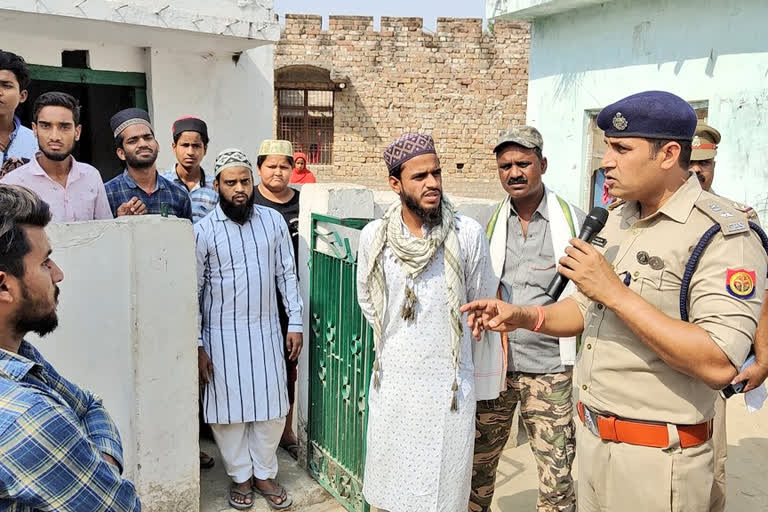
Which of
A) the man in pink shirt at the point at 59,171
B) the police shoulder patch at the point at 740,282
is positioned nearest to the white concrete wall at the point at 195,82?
the man in pink shirt at the point at 59,171

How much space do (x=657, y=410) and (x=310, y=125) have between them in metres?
Answer: 16.6

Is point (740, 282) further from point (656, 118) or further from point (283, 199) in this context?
point (283, 199)

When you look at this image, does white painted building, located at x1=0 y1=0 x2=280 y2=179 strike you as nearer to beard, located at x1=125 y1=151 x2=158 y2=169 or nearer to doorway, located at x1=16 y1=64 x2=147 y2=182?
doorway, located at x1=16 y1=64 x2=147 y2=182

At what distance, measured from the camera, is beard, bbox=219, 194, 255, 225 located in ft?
10.4

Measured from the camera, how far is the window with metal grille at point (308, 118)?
17625 mm

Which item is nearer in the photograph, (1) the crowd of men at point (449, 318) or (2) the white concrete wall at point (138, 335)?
(1) the crowd of men at point (449, 318)

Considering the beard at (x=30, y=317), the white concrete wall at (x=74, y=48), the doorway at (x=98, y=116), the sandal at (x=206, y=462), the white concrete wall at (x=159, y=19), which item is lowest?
the sandal at (x=206, y=462)

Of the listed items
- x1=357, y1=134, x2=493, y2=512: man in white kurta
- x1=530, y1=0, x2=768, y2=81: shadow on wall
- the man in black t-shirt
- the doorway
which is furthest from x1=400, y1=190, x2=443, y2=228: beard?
x1=530, y1=0, x2=768, y2=81: shadow on wall

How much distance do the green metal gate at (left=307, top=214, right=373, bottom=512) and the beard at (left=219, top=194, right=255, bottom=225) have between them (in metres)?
0.34

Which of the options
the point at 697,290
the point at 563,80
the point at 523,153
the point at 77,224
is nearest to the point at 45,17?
the point at 77,224

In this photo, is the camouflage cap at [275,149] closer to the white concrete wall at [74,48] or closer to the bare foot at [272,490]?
the bare foot at [272,490]

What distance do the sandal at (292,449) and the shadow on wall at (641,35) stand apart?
5.89 metres

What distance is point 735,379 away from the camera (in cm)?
170

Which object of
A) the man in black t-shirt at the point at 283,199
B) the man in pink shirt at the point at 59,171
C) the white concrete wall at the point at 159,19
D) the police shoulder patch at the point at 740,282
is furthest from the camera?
the white concrete wall at the point at 159,19
